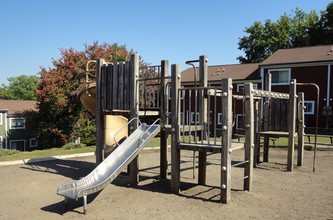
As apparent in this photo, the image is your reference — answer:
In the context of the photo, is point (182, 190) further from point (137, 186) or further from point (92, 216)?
point (92, 216)

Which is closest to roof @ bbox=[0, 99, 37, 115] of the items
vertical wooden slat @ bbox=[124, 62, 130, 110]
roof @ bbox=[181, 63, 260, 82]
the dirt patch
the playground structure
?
roof @ bbox=[181, 63, 260, 82]

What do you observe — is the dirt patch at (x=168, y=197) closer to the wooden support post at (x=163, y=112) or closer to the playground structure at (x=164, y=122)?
the playground structure at (x=164, y=122)

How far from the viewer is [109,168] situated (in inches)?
268

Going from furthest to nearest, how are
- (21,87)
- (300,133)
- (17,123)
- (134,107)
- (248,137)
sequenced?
(21,87) → (17,123) → (300,133) → (134,107) → (248,137)

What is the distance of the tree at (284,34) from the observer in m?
42.2

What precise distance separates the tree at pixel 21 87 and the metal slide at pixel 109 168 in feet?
285

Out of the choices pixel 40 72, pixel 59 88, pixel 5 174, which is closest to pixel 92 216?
pixel 5 174

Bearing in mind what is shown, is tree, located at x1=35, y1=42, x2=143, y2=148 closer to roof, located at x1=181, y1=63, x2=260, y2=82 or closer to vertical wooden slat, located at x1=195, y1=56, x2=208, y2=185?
roof, located at x1=181, y1=63, x2=260, y2=82

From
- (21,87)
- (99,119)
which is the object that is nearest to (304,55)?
(99,119)

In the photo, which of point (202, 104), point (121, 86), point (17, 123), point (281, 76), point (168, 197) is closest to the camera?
point (168, 197)

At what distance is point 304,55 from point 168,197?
86.0 ft

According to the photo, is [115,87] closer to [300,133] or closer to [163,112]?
[163,112]

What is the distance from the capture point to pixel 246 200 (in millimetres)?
6547

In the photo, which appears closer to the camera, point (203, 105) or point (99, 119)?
point (203, 105)
